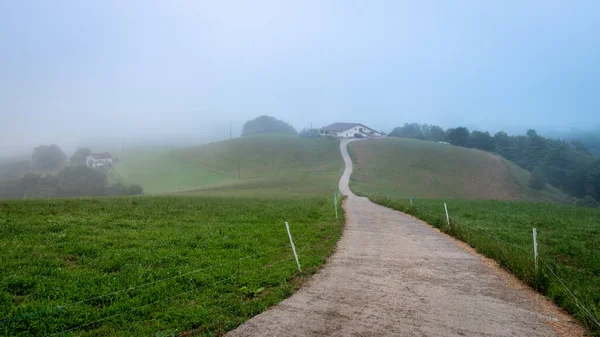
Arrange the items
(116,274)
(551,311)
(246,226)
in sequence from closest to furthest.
Answer: 1. (551,311)
2. (116,274)
3. (246,226)

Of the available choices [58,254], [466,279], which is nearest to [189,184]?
[58,254]

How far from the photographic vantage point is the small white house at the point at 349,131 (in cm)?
14750

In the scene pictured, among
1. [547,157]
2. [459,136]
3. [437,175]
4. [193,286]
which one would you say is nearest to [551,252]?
[193,286]

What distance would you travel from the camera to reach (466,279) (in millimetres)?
9609

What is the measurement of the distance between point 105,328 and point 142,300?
1.26 m

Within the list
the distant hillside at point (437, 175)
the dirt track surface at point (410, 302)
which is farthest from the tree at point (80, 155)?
the dirt track surface at point (410, 302)

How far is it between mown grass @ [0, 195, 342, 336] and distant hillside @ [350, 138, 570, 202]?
43.2m

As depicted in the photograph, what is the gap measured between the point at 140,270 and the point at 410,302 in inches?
263

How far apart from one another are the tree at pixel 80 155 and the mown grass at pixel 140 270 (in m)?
98.6

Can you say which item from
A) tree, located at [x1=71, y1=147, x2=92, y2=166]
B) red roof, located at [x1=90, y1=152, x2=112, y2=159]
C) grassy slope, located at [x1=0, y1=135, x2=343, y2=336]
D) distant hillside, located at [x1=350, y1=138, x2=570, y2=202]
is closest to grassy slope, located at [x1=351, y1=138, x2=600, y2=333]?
distant hillside, located at [x1=350, y1=138, x2=570, y2=202]

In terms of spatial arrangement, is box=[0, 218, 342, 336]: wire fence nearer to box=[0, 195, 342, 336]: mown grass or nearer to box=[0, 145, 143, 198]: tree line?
box=[0, 195, 342, 336]: mown grass

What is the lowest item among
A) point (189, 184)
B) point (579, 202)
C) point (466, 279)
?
point (579, 202)

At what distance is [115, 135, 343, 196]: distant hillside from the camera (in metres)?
63.0

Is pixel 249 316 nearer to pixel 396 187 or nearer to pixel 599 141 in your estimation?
pixel 396 187
